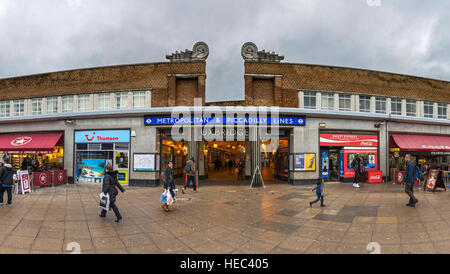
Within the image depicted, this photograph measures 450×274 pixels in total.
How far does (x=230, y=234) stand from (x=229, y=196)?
485cm

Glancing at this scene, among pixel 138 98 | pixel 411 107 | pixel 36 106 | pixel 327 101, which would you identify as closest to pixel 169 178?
pixel 138 98

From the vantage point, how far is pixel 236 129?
1397 centimetres

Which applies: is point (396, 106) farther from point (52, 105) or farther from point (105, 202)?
point (52, 105)

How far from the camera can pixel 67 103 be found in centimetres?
1666

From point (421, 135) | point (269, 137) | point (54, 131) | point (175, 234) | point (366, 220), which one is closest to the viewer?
point (175, 234)

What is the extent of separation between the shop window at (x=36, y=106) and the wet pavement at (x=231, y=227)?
12.0 metres

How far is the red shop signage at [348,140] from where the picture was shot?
46.5ft

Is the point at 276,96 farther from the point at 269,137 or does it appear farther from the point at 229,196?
the point at 229,196

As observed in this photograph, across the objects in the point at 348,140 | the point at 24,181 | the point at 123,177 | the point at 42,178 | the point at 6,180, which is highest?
the point at 348,140

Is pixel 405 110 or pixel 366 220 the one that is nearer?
pixel 366 220

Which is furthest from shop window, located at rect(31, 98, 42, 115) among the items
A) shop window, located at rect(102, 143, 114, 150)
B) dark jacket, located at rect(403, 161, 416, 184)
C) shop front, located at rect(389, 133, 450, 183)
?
shop front, located at rect(389, 133, 450, 183)

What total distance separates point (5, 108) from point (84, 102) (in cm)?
786
